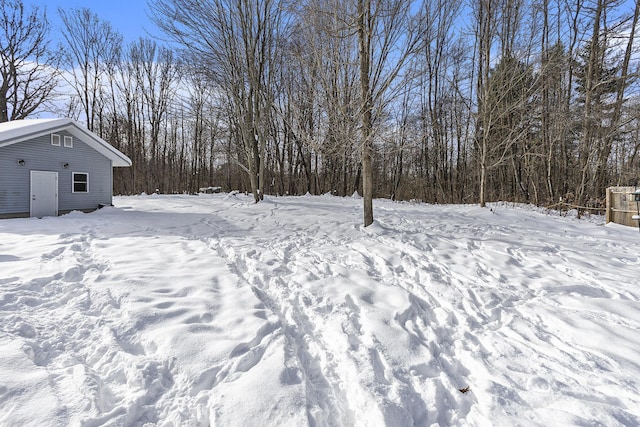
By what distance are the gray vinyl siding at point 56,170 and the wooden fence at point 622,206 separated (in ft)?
63.1

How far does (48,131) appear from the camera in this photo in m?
10.7

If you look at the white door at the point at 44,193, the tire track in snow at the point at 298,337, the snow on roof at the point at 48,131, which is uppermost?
the snow on roof at the point at 48,131

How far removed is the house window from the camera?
11.9 metres

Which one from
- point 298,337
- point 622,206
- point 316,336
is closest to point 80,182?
point 298,337

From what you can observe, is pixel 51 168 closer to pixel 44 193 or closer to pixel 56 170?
pixel 56 170

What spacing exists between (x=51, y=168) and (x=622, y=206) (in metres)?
19.8

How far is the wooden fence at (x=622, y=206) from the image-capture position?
26.9 feet

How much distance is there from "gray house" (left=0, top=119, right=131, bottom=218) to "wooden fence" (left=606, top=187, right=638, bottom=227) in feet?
62.6

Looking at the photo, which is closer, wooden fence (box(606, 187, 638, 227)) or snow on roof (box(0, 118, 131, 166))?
wooden fence (box(606, 187, 638, 227))

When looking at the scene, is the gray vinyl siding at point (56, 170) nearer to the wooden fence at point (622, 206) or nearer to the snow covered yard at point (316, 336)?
the snow covered yard at point (316, 336)

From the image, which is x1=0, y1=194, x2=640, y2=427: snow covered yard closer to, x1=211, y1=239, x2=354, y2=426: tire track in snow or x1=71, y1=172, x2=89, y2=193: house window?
x1=211, y1=239, x2=354, y2=426: tire track in snow

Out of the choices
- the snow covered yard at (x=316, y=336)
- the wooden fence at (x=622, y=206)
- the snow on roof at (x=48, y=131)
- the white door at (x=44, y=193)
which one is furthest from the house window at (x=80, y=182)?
the wooden fence at (x=622, y=206)

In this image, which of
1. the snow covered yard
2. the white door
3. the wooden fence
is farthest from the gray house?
the wooden fence

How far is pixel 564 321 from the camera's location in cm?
305
